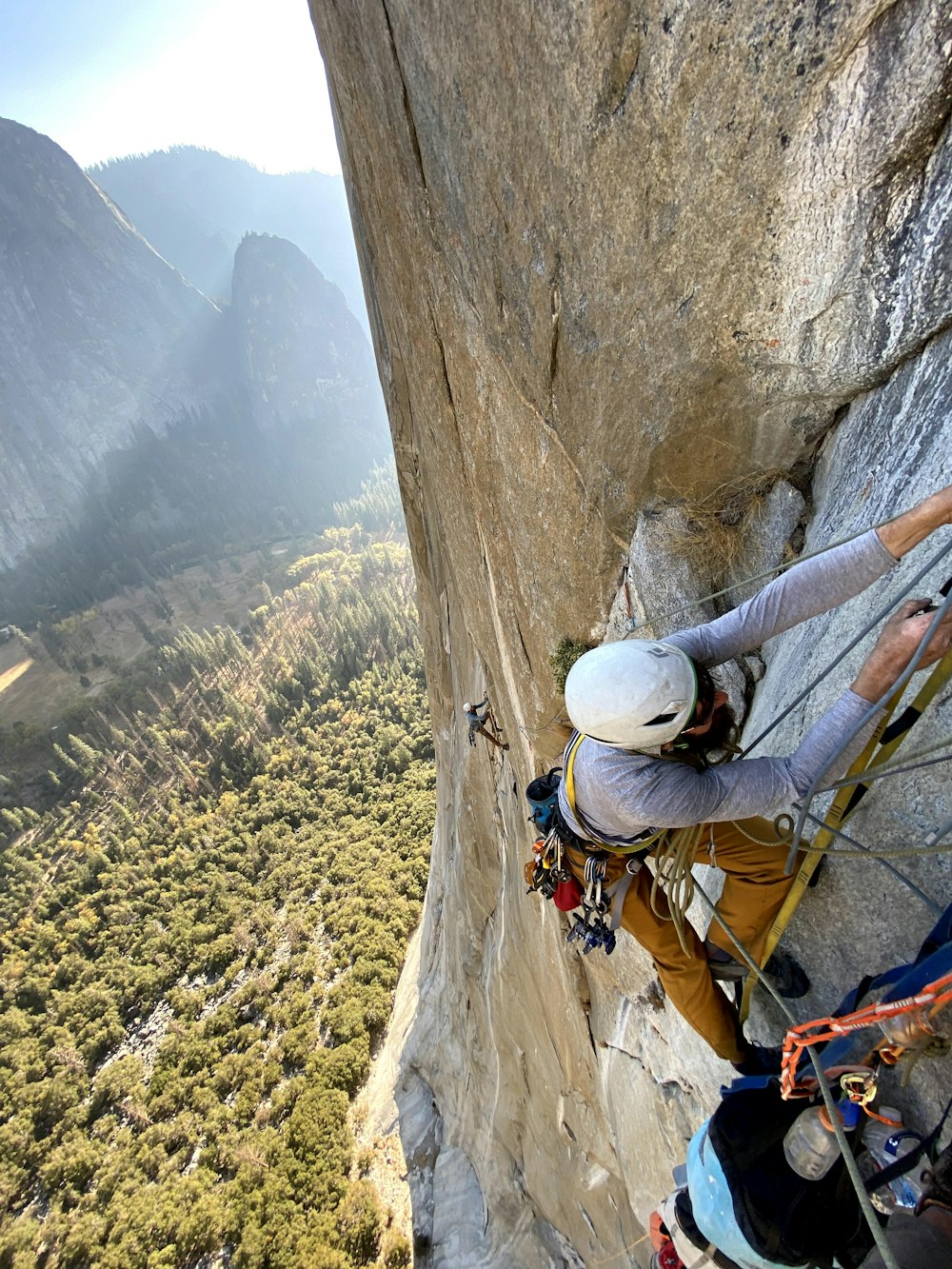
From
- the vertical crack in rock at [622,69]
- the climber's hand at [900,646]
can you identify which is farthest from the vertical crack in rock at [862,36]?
the climber's hand at [900,646]

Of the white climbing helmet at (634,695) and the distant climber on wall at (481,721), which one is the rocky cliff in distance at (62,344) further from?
the white climbing helmet at (634,695)

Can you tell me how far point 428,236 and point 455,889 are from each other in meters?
10.7

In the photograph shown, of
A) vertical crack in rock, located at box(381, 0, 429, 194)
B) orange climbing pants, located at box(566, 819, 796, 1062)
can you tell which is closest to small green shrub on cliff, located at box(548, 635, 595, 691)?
orange climbing pants, located at box(566, 819, 796, 1062)

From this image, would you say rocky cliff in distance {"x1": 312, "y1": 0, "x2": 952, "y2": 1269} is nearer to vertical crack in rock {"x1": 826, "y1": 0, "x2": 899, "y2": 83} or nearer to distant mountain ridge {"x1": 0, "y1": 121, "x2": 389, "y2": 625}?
vertical crack in rock {"x1": 826, "y1": 0, "x2": 899, "y2": 83}

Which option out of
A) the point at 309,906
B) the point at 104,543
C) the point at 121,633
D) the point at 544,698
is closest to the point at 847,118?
the point at 544,698

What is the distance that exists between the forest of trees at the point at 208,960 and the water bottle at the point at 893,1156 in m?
18.3

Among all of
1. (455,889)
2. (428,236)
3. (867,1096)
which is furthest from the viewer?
(455,889)

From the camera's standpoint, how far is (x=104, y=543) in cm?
10300

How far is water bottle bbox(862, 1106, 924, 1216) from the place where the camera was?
1927 millimetres

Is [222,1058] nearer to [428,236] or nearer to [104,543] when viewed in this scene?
[428,236]

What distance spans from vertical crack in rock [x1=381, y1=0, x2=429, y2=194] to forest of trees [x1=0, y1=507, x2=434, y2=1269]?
2128 centimetres

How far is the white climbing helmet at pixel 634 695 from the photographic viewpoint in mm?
2121

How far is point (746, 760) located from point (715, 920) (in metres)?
1.28

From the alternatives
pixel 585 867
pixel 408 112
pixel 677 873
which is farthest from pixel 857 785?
pixel 408 112
